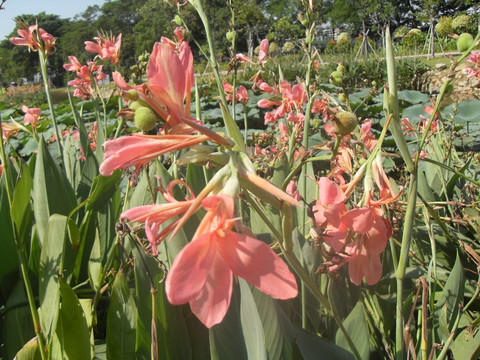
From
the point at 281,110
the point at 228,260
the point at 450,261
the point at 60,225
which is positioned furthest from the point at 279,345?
the point at 450,261

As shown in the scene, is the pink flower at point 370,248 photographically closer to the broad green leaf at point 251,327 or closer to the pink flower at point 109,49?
the broad green leaf at point 251,327

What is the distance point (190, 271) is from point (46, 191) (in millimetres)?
1106

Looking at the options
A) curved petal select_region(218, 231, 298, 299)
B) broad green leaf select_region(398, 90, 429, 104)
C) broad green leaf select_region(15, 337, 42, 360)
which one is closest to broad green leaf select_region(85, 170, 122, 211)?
broad green leaf select_region(15, 337, 42, 360)

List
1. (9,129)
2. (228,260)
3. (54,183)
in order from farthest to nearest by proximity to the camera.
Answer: (9,129)
(54,183)
(228,260)

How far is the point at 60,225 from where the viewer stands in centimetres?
91

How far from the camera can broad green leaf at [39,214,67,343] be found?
872 mm

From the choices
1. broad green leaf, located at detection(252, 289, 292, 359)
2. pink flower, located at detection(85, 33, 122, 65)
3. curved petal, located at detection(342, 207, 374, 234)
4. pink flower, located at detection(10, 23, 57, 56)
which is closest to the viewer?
curved petal, located at detection(342, 207, 374, 234)

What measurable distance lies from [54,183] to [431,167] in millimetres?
1626

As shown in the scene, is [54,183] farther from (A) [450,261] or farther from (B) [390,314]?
(A) [450,261]

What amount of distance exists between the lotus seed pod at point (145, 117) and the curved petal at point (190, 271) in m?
0.15

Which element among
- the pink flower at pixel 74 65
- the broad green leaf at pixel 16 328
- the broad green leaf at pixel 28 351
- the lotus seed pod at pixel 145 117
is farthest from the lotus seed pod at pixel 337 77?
the pink flower at pixel 74 65

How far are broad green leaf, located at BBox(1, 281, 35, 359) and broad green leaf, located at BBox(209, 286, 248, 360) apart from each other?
0.60 meters

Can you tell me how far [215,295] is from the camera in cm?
34

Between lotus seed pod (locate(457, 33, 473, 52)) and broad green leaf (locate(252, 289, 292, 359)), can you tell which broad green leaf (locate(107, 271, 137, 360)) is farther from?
lotus seed pod (locate(457, 33, 473, 52))
